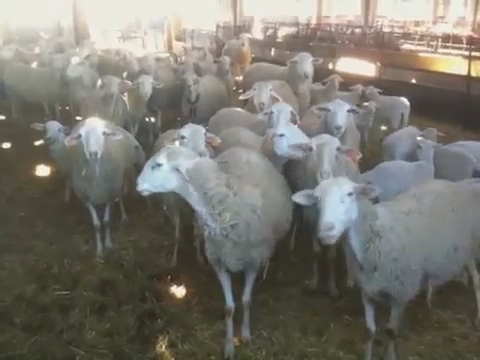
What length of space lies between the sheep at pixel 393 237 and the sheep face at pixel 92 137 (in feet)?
6.95

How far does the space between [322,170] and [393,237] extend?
3.02 feet

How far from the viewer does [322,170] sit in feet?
15.0

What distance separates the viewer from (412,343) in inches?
164

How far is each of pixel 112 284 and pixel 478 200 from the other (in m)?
2.70

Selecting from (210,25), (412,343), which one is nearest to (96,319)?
(412,343)

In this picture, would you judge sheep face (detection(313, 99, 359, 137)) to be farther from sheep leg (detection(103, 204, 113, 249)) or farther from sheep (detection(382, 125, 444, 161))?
sheep leg (detection(103, 204, 113, 249))

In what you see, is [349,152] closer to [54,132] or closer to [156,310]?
[156,310]

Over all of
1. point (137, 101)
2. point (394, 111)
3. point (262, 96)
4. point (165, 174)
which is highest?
point (165, 174)

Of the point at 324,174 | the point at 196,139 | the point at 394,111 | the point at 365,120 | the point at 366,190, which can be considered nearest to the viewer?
the point at 366,190

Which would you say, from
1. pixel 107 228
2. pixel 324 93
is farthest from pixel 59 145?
pixel 324 93

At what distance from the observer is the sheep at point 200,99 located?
8820 millimetres

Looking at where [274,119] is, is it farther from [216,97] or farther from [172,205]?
[216,97]

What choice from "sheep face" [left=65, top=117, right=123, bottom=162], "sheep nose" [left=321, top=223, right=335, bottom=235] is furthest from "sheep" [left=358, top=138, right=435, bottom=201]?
"sheep face" [left=65, top=117, right=123, bottom=162]

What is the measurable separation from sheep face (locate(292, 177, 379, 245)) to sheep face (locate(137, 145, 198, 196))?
2.43 feet
